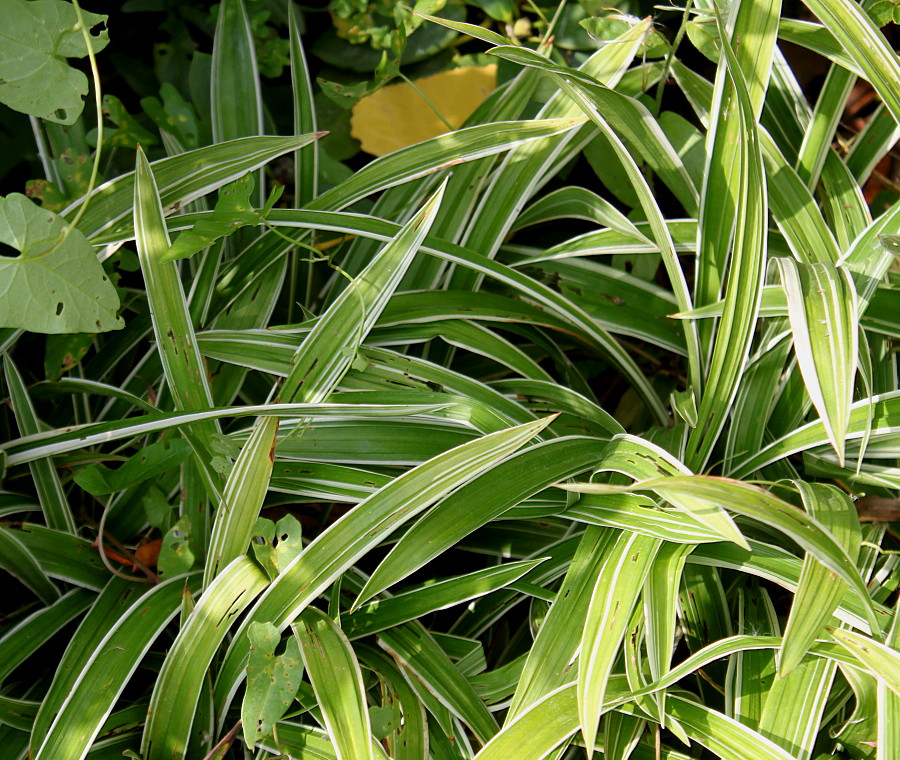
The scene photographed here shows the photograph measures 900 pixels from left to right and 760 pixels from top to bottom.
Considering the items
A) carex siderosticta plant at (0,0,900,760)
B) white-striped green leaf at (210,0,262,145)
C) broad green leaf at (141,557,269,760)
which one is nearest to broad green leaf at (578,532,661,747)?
carex siderosticta plant at (0,0,900,760)

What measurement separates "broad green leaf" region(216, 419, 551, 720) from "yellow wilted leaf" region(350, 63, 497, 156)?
67cm

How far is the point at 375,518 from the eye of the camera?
749 mm

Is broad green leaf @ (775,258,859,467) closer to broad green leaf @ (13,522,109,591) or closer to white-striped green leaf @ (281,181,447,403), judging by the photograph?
white-striped green leaf @ (281,181,447,403)

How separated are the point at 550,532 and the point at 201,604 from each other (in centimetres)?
42

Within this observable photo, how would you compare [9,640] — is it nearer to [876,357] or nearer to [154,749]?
[154,749]

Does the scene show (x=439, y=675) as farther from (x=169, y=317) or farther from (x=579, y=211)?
(x=579, y=211)

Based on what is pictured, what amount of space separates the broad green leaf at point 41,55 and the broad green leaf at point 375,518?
52cm

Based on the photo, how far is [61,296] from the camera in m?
0.74

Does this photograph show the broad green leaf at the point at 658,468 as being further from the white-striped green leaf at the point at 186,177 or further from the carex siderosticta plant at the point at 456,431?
the white-striped green leaf at the point at 186,177

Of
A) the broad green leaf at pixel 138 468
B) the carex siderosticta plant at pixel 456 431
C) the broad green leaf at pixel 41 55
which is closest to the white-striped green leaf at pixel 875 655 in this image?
the carex siderosticta plant at pixel 456 431

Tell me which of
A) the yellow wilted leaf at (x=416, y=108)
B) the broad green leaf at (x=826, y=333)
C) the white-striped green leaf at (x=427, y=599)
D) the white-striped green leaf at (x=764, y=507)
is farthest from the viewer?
the yellow wilted leaf at (x=416, y=108)

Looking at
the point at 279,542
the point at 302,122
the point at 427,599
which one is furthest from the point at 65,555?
the point at 302,122

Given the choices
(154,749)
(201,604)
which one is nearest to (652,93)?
(201,604)

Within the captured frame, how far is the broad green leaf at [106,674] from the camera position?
0.70 metres
